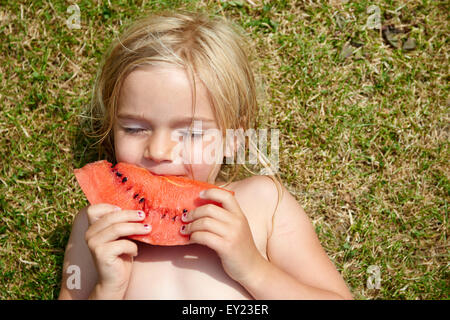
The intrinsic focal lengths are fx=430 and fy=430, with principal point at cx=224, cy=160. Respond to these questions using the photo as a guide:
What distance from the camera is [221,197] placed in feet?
8.00

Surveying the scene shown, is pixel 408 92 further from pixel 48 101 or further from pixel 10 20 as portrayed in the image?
pixel 10 20

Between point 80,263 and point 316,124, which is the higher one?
point 316,124

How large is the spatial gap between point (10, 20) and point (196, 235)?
2.73 metres

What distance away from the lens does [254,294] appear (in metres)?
2.54

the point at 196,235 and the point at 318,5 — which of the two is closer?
the point at 196,235

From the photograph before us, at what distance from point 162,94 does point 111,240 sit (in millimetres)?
874

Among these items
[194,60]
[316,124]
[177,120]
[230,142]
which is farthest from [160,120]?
[316,124]

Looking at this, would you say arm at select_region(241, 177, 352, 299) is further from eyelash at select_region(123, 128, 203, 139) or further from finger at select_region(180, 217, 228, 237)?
eyelash at select_region(123, 128, 203, 139)

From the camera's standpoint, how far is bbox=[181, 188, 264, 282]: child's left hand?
240 cm

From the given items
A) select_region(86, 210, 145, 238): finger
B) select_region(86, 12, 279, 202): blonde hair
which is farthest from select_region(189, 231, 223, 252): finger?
select_region(86, 12, 279, 202): blonde hair

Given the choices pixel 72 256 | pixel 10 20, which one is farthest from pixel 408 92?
pixel 10 20

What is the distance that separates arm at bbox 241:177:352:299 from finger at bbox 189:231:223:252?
0.32m

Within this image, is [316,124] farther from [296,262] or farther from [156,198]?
[156,198]

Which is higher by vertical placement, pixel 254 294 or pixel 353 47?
pixel 353 47
